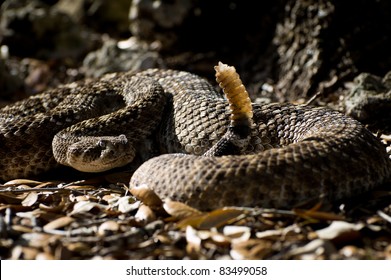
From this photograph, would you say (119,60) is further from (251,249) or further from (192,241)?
(251,249)

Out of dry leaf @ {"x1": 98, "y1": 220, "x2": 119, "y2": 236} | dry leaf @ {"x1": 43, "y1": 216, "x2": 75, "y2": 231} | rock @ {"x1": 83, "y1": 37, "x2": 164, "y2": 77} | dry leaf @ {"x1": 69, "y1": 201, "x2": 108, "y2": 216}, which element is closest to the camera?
dry leaf @ {"x1": 98, "y1": 220, "x2": 119, "y2": 236}

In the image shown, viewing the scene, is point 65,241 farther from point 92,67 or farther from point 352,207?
point 92,67

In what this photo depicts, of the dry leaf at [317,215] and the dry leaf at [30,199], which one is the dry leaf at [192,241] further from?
the dry leaf at [30,199]

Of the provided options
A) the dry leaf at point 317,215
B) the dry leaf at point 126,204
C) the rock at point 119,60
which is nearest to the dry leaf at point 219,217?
the dry leaf at point 317,215

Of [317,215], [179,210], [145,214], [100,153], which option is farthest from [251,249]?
[100,153]

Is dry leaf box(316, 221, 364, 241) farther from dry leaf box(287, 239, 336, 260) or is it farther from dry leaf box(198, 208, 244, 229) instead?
dry leaf box(198, 208, 244, 229)

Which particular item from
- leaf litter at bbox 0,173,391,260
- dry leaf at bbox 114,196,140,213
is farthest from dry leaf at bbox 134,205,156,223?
dry leaf at bbox 114,196,140,213
